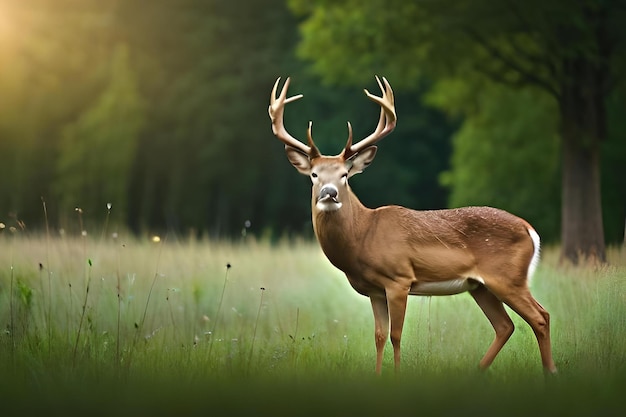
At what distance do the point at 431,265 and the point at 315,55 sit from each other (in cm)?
1180

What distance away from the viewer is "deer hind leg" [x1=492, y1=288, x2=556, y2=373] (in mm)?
7031

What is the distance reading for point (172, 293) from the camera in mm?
10445

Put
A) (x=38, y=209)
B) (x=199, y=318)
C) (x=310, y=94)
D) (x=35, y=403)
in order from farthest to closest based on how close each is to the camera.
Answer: (x=38, y=209), (x=310, y=94), (x=199, y=318), (x=35, y=403)

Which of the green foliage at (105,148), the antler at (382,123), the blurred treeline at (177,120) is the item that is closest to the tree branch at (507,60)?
the antler at (382,123)

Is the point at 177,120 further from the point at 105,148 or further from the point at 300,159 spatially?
the point at 300,159

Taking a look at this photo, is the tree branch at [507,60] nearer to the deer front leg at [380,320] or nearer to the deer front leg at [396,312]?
the deer front leg at [380,320]

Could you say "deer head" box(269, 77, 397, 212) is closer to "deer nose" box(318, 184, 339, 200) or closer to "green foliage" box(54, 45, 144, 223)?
"deer nose" box(318, 184, 339, 200)

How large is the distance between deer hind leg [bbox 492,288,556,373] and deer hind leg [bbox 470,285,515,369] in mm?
319

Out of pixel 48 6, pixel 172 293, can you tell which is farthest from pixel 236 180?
pixel 172 293

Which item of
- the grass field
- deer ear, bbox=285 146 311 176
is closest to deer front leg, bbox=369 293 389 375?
the grass field

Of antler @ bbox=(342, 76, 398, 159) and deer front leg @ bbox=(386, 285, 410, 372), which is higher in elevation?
antler @ bbox=(342, 76, 398, 159)

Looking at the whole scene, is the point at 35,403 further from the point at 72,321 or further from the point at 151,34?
the point at 151,34

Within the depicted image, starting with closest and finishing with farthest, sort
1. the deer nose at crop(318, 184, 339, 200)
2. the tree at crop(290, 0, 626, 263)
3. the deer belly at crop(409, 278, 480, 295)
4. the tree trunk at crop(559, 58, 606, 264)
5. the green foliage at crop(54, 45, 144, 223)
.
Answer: the deer nose at crop(318, 184, 339, 200)
the deer belly at crop(409, 278, 480, 295)
the tree at crop(290, 0, 626, 263)
the tree trunk at crop(559, 58, 606, 264)
the green foliage at crop(54, 45, 144, 223)

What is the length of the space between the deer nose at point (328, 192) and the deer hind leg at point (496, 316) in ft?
4.67
